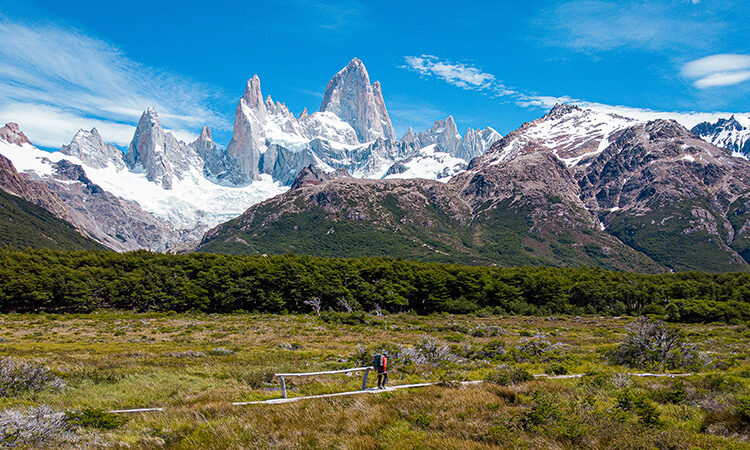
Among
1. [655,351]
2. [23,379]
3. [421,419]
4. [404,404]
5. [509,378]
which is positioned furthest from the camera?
[655,351]

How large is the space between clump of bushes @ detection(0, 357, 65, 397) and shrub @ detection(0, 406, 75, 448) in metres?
5.05

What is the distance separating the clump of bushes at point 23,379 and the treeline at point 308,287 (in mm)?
61887

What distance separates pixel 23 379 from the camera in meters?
17.8

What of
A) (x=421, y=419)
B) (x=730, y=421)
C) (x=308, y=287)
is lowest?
(x=308, y=287)

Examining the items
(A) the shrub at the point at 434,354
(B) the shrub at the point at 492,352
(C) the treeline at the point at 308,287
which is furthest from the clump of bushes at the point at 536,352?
(C) the treeline at the point at 308,287

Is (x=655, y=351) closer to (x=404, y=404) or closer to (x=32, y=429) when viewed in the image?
(x=404, y=404)

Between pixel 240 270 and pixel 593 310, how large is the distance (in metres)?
70.0

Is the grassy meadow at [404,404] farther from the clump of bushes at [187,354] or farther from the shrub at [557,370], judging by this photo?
the clump of bushes at [187,354]

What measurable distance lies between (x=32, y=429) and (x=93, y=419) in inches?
60.7

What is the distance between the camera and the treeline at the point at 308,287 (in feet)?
272

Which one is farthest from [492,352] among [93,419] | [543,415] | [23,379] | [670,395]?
[23,379]

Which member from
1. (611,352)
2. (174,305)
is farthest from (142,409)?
(174,305)

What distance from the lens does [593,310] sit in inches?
3369

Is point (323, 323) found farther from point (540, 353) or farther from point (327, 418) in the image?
point (327, 418)
